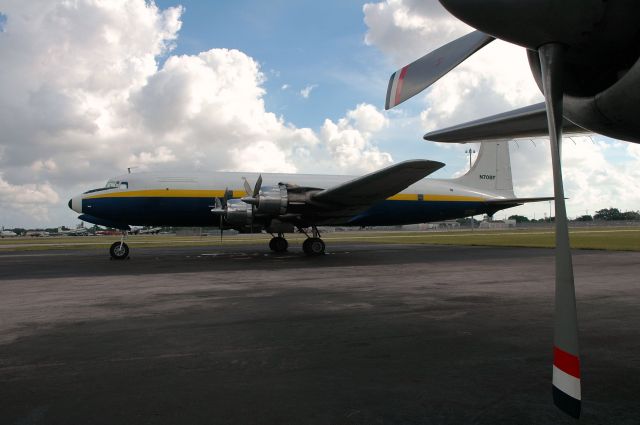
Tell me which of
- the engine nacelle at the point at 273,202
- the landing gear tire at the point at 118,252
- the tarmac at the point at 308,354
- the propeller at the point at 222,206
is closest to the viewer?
the tarmac at the point at 308,354

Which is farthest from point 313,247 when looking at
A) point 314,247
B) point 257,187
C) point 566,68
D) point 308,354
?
point 566,68

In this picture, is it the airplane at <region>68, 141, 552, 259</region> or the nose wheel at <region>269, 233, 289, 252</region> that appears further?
the nose wheel at <region>269, 233, 289, 252</region>

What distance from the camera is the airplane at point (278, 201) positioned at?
16.2 meters

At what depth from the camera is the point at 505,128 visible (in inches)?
226

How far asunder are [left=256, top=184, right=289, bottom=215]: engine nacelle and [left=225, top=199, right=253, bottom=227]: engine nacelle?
621 millimetres

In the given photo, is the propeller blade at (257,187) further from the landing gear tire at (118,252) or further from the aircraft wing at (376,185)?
the landing gear tire at (118,252)

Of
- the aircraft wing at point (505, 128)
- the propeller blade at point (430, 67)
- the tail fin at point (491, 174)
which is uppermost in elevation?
the tail fin at point (491, 174)

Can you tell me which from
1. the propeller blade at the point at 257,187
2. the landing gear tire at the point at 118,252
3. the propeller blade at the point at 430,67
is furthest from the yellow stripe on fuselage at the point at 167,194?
the propeller blade at the point at 430,67

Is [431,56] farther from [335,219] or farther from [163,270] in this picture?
[335,219]

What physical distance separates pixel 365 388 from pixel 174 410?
1439 millimetres

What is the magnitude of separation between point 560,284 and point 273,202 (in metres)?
13.8

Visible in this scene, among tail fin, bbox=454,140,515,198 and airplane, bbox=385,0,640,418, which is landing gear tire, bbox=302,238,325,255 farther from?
airplane, bbox=385,0,640,418

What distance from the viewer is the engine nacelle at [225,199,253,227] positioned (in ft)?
55.4

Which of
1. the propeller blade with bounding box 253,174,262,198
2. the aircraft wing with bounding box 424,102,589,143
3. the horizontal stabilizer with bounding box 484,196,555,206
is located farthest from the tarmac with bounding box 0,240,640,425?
the horizontal stabilizer with bounding box 484,196,555,206
